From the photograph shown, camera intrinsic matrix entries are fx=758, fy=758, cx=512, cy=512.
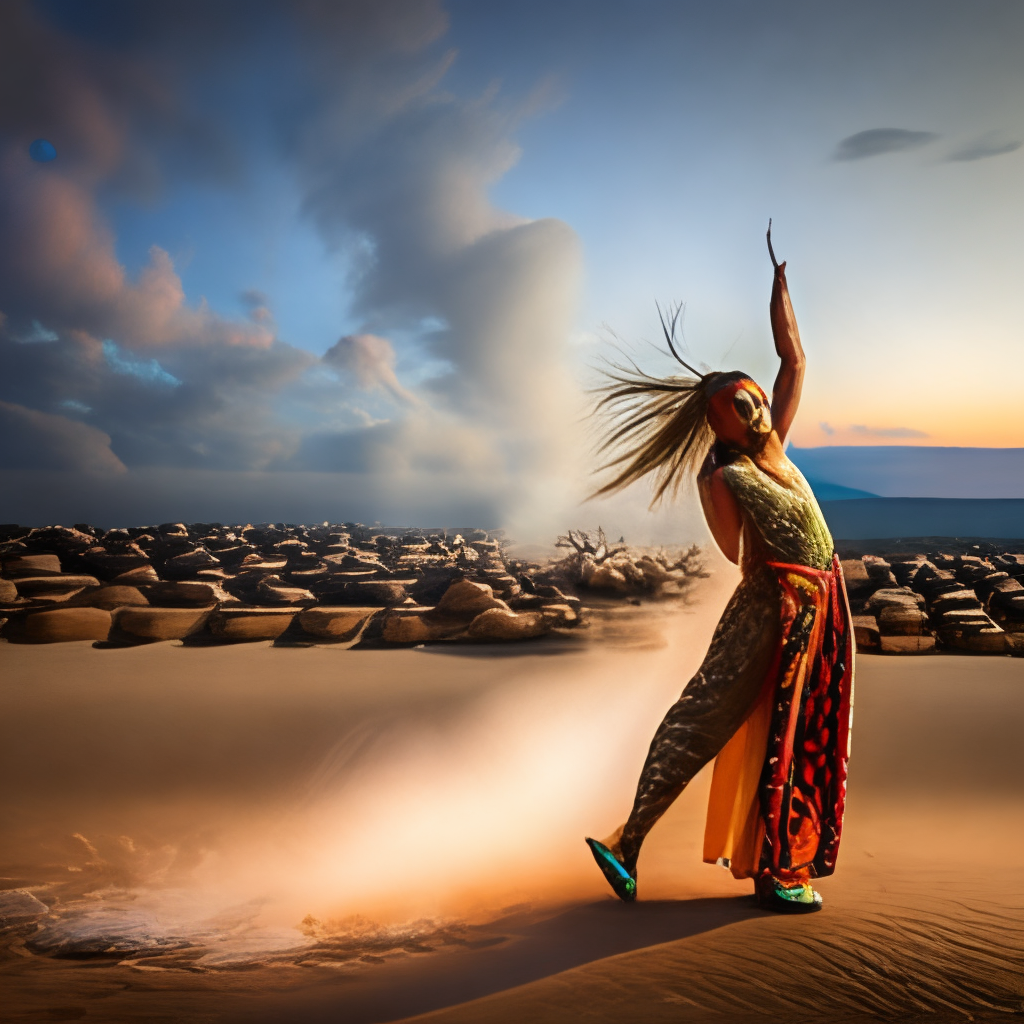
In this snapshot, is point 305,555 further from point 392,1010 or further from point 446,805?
point 392,1010

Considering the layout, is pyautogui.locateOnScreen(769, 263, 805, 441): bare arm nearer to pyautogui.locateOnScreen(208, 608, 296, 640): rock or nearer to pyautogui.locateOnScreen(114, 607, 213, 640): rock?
pyautogui.locateOnScreen(208, 608, 296, 640): rock

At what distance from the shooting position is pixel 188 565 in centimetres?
1243

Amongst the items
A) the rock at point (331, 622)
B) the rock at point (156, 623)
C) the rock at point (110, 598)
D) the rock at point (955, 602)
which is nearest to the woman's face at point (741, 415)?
the rock at point (331, 622)

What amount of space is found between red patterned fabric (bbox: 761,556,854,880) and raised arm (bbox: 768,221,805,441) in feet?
2.23

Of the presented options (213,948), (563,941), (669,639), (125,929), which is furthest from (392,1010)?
(669,639)

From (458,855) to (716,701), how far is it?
1863 millimetres

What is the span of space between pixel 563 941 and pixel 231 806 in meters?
2.92

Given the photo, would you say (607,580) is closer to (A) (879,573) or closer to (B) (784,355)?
(A) (879,573)

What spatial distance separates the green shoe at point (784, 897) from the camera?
9.61ft

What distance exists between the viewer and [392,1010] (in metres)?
2.33

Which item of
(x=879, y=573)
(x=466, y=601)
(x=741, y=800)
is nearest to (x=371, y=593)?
(x=466, y=601)

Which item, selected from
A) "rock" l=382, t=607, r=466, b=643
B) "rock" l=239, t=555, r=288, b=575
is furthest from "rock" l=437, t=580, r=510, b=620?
"rock" l=239, t=555, r=288, b=575

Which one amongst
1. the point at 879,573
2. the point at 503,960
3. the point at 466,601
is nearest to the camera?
the point at 503,960

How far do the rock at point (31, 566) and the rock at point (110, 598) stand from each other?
1.83 meters
